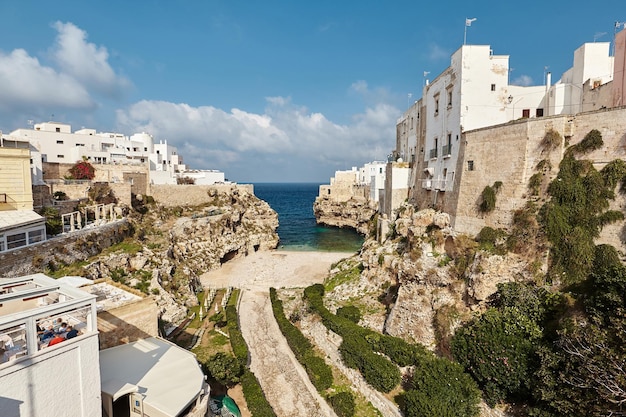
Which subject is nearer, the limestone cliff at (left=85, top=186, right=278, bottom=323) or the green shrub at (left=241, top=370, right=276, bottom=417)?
the green shrub at (left=241, top=370, right=276, bottom=417)

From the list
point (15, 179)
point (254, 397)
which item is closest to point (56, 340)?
point (254, 397)

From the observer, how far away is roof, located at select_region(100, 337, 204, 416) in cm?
1114

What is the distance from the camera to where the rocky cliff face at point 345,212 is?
72.8m

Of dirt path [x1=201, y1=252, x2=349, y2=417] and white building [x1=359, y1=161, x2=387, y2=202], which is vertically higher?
white building [x1=359, y1=161, x2=387, y2=202]

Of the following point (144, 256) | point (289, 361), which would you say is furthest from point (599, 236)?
point (144, 256)

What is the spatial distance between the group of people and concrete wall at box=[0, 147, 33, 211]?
2014 cm

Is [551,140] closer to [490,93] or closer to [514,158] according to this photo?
[514,158]

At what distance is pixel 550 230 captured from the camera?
18250 mm

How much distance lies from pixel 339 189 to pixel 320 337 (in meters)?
64.6

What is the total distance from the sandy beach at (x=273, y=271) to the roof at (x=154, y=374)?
2183 centimetres

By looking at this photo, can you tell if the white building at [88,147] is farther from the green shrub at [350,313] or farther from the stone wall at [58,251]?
the green shrub at [350,313]

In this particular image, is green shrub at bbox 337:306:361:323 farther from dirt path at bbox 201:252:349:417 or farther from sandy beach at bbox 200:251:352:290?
sandy beach at bbox 200:251:352:290

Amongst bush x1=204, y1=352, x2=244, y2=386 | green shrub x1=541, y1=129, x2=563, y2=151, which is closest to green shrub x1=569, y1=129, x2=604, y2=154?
green shrub x1=541, y1=129, x2=563, y2=151

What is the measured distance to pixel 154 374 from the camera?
41.2 ft
